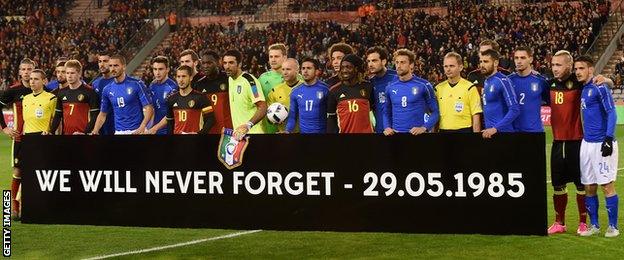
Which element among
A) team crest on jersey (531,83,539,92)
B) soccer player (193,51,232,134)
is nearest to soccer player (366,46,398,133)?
team crest on jersey (531,83,539,92)

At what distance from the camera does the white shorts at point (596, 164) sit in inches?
353

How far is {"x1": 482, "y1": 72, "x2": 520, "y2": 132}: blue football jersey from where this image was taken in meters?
9.03

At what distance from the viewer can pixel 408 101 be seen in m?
9.45

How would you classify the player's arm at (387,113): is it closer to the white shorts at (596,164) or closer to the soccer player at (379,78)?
the soccer player at (379,78)

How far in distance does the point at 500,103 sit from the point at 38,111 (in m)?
5.00

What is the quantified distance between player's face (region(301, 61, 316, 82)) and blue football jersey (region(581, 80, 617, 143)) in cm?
251

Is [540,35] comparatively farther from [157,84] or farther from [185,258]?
[185,258]

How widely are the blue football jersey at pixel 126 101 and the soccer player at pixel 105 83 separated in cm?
16

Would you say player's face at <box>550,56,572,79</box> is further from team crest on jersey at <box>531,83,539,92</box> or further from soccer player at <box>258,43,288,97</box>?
soccer player at <box>258,43,288,97</box>

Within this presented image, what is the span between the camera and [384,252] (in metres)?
8.60

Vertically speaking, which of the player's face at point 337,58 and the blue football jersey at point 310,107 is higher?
the player's face at point 337,58

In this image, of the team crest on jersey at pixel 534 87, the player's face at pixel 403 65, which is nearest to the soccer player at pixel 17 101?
the player's face at pixel 403 65

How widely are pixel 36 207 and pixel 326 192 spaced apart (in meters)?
2.51

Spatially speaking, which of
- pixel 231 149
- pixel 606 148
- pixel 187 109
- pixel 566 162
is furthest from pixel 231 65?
pixel 606 148
